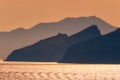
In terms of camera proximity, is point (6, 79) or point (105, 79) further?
point (105, 79)

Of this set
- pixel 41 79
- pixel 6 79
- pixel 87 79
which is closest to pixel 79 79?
pixel 87 79

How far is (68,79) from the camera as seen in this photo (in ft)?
564

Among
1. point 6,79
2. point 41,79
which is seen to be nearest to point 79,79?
point 41,79

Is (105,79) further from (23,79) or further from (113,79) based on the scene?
(23,79)

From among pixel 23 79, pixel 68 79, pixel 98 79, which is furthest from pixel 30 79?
pixel 98 79

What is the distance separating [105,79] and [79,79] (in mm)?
8997

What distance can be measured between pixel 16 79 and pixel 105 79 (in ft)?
104

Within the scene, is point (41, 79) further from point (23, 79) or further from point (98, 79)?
point (98, 79)

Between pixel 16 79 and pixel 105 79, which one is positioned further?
pixel 105 79

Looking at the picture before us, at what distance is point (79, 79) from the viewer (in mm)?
175875

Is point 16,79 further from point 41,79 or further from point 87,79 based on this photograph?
point 87,79

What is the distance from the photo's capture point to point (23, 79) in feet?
547

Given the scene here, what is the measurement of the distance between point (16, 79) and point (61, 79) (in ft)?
51.1

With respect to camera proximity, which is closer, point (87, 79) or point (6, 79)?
point (6, 79)
